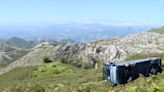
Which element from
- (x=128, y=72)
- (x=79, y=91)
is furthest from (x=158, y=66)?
(x=79, y=91)

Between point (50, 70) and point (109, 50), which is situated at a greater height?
point (109, 50)

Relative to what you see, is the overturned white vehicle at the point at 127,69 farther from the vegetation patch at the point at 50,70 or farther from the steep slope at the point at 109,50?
the steep slope at the point at 109,50

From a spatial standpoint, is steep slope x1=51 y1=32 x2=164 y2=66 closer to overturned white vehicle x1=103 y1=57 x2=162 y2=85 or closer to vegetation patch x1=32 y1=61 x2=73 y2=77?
vegetation patch x1=32 y1=61 x2=73 y2=77

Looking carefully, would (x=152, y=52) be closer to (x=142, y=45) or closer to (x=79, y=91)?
(x=142, y=45)

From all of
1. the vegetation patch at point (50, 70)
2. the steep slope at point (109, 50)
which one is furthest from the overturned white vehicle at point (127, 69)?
A: the steep slope at point (109, 50)

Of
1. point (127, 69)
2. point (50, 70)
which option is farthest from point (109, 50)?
point (127, 69)

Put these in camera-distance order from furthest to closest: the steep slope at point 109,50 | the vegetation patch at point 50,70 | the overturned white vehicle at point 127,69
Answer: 1. the steep slope at point 109,50
2. the vegetation patch at point 50,70
3. the overturned white vehicle at point 127,69

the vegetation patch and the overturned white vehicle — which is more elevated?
the overturned white vehicle

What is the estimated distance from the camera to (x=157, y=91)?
19.7 metres

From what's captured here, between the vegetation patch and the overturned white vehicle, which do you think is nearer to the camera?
the overturned white vehicle

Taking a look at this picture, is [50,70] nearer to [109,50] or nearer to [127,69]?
[109,50]

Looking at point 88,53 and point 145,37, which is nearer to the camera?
point 88,53

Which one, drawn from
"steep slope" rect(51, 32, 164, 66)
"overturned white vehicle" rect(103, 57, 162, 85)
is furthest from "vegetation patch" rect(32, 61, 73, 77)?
"overturned white vehicle" rect(103, 57, 162, 85)

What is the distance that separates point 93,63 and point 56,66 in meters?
12.7
